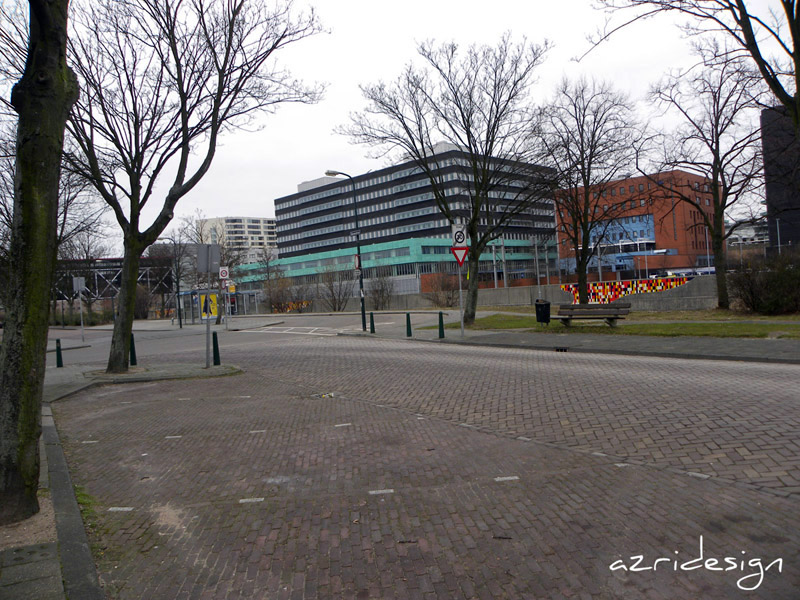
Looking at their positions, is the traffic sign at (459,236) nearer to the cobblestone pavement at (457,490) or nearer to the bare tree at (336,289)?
the cobblestone pavement at (457,490)

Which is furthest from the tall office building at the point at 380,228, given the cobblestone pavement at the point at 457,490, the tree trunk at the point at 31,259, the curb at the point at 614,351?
the tree trunk at the point at 31,259

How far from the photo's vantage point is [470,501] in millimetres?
4879

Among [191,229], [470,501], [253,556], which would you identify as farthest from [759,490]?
[191,229]

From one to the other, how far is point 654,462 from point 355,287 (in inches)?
2201

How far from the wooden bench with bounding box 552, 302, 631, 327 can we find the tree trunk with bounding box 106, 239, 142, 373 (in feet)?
45.8

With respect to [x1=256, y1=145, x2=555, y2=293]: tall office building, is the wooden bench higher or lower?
lower

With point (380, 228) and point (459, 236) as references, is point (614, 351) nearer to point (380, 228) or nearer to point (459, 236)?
point (459, 236)

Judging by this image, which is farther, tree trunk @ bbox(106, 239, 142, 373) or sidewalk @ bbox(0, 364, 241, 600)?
tree trunk @ bbox(106, 239, 142, 373)

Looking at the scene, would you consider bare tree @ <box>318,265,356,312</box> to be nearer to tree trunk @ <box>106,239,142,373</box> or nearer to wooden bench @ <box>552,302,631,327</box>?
wooden bench @ <box>552,302,631,327</box>

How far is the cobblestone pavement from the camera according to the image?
12.0 ft

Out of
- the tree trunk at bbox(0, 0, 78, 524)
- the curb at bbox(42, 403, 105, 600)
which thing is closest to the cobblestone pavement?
the curb at bbox(42, 403, 105, 600)

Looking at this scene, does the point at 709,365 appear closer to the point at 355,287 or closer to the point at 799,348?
the point at 799,348

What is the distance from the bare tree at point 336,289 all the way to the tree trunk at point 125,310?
4119cm

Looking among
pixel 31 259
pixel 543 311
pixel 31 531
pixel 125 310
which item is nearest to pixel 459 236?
pixel 543 311
